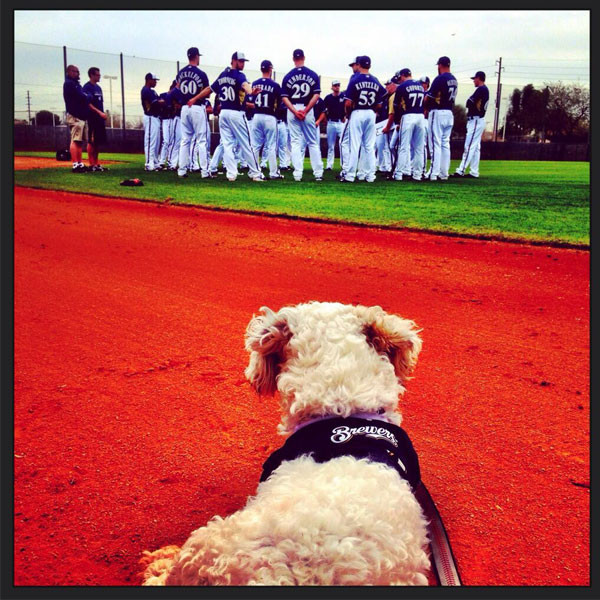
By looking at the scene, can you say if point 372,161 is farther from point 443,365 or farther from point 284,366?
point 284,366

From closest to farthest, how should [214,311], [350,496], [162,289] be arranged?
[350,496], [214,311], [162,289]

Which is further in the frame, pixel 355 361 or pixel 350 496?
pixel 355 361

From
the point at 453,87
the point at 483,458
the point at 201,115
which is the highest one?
the point at 453,87

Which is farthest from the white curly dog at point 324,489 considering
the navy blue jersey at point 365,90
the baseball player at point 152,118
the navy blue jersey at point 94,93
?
the baseball player at point 152,118

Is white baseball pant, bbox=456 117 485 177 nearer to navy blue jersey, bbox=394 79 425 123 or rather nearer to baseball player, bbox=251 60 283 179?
navy blue jersey, bbox=394 79 425 123

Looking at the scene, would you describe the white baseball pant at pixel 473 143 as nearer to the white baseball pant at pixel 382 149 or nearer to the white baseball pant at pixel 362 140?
the white baseball pant at pixel 382 149

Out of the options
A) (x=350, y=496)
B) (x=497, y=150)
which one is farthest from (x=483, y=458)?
(x=497, y=150)

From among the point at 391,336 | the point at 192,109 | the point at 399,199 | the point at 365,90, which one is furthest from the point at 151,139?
the point at 391,336

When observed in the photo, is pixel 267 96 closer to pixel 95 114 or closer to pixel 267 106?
pixel 267 106

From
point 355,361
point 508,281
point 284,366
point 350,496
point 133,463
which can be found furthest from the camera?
point 508,281
